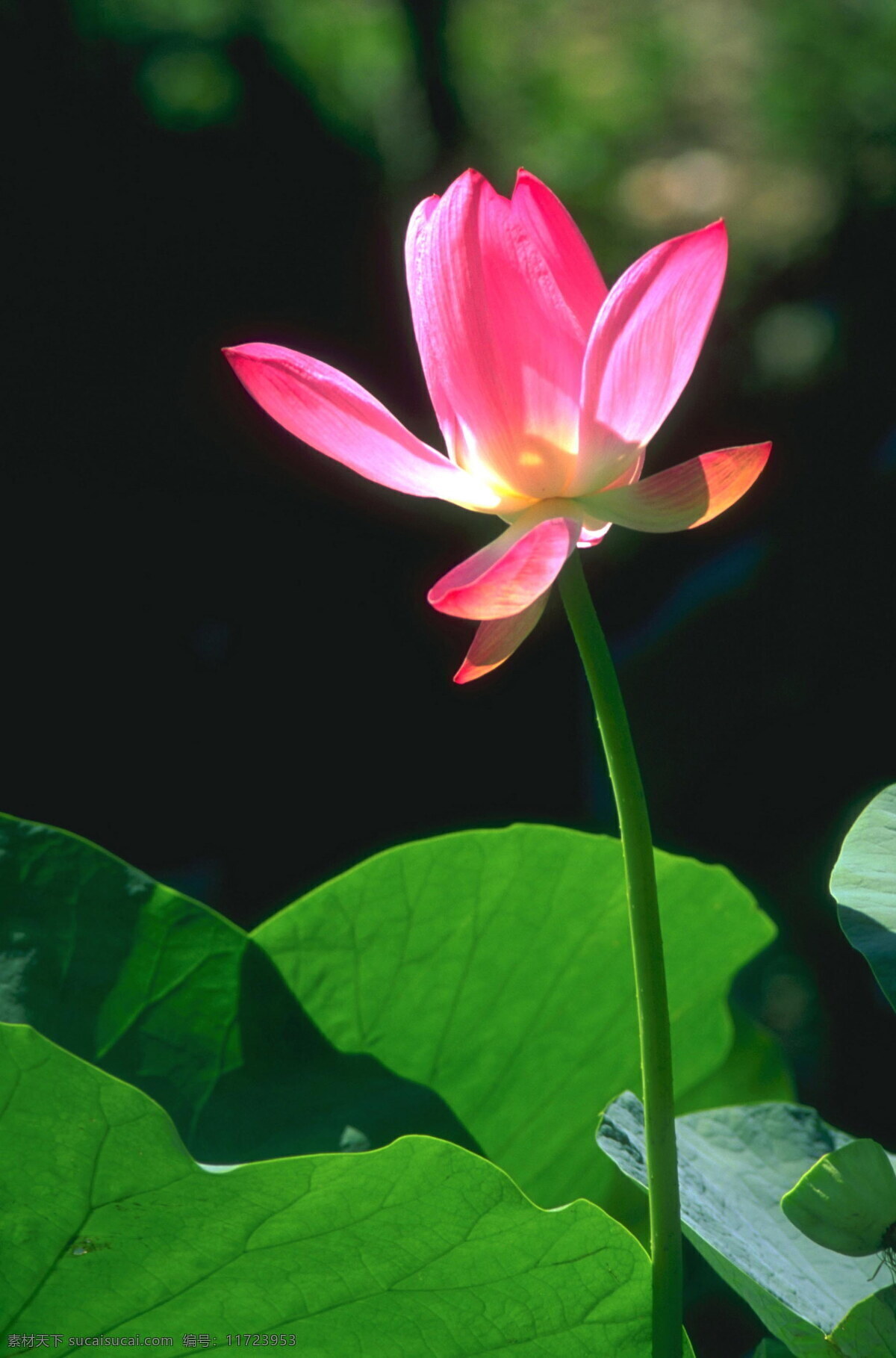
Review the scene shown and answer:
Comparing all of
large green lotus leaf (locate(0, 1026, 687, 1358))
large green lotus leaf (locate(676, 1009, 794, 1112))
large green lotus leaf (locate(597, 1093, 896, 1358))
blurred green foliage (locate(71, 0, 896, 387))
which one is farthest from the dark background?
large green lotus leaf (locate(0, 1026, 687, 1358))

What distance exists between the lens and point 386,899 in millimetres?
503

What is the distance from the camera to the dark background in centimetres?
105

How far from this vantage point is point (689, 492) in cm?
32

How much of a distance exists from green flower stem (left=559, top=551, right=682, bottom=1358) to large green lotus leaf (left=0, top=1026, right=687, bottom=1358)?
0.11ft

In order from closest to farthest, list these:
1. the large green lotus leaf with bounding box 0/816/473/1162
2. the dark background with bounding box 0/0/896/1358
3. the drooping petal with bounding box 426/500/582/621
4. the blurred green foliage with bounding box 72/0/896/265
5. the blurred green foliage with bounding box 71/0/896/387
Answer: the drooping petal with bounding box 426/500/582/621 < the large green lotus leaf with bounding box 0/816/473/1162 < the dark background with bounding box 0/0/896/1358 < the blurred green foliage with bounding box 71/0/896/387 < the blurred green foliage with bounding box 72/0/896/265

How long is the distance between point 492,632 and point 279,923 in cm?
21

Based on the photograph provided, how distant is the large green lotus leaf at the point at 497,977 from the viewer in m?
0.49

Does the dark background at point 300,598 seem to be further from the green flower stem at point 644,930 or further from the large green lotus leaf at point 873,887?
the green flower stem at point 644,930

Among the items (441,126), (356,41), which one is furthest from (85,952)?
(356,41)

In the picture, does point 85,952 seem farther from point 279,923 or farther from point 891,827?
point 891,827

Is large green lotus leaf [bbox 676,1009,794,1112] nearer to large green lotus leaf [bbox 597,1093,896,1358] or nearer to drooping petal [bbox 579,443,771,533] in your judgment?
large green lotus leaf [bbox 597,1093,896,1358]

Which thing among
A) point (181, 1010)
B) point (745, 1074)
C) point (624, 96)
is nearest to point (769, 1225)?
point (745, 1074)

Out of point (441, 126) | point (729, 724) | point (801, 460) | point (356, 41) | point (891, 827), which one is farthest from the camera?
point (356, 41)

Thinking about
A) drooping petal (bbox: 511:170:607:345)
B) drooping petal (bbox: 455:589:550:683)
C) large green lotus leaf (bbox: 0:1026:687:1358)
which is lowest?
large green lotus leaf (bbox: 0:1026:687:1358)
